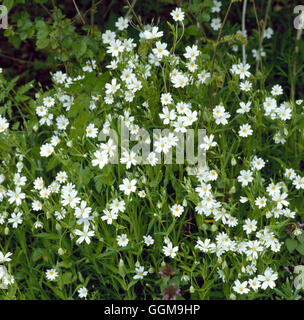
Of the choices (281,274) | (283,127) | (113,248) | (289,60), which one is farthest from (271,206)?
(289,60)

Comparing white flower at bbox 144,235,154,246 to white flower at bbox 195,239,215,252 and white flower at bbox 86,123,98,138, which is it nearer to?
white flower at bbox 195,239,215,252

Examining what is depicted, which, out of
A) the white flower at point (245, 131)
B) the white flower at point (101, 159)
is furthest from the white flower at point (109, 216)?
the white flower at point (245, 131)

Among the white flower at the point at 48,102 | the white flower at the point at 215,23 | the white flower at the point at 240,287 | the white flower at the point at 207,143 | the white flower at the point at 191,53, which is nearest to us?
the white flower at the point at 240,287

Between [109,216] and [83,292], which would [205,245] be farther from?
[83,292]

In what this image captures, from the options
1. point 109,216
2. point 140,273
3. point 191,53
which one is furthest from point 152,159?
point 191,53

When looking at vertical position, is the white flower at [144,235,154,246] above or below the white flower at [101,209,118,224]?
below

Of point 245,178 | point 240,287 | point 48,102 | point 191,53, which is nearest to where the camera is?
point 240,287

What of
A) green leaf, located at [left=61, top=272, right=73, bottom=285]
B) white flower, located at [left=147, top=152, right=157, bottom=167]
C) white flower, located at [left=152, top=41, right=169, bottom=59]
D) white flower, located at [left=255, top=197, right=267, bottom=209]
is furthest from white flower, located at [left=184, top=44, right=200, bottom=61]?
green leaf, located at [left=61, top=272, right=73, bottom=285]

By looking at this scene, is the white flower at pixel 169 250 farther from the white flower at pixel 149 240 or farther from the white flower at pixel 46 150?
the white flower at pixel 46 150
